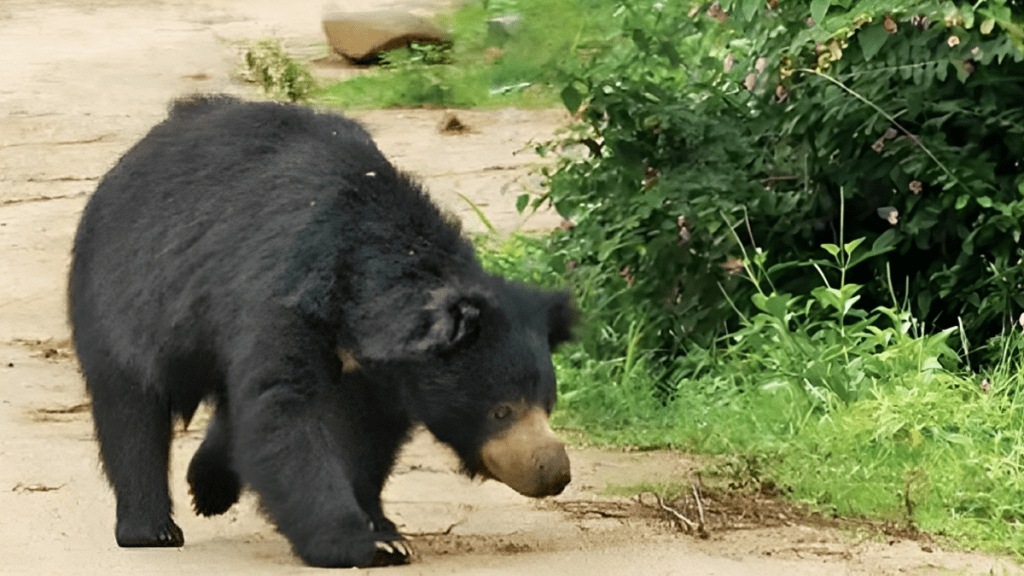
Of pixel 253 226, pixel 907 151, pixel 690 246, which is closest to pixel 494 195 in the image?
pixel 690 246

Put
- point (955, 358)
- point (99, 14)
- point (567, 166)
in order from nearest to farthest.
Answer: point (955, 358), point (567, 166), point (99, 14)

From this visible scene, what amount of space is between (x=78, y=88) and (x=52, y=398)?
4.91 m

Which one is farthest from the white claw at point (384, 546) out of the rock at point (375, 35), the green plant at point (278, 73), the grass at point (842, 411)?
the rock at point (375, 35)

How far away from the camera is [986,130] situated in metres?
6.38

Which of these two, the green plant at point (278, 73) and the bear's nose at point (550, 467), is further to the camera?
the green plant at point (278, 73)

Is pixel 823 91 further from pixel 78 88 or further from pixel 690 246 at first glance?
pixel 78 88

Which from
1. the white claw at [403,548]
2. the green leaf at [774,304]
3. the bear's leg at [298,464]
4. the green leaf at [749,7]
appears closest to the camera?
the bear's leg at [298,464]

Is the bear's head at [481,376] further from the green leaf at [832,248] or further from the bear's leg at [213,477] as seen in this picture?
the green leaf at [832,248]

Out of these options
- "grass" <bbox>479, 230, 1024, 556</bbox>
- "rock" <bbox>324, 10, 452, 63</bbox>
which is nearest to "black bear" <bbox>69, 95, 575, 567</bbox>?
"grass" <bbox>479, 230, 1024, 556</bbox>

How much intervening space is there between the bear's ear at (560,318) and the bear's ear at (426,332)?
32cm

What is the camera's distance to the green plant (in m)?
11.4

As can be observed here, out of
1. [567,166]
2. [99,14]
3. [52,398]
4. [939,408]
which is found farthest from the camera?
[99,14]

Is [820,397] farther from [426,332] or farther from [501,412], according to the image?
[426,332]

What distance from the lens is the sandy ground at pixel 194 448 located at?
4.81 metres
